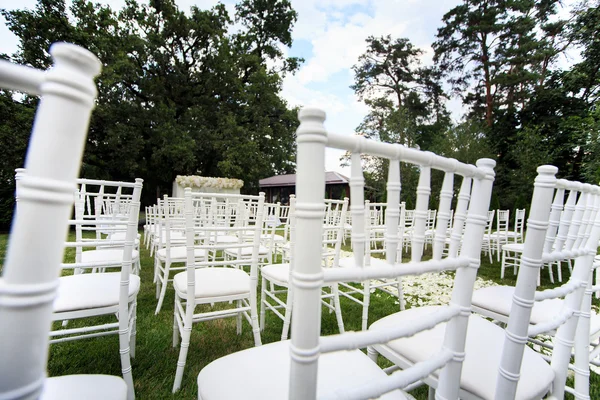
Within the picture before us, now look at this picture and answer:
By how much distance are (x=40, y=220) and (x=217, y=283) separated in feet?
4.56

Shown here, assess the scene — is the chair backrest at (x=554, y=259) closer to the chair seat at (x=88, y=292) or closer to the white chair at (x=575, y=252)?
the white chair at (x=575, y=252)

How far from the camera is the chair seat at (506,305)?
1.28 metres

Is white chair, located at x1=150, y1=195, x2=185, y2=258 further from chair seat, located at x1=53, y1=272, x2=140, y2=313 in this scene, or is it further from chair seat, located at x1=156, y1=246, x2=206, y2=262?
chair seat, located at x1=53, y1=272, x2=140, y2=313

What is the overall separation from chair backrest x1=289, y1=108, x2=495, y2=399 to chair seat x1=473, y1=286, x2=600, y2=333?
2.96 feet

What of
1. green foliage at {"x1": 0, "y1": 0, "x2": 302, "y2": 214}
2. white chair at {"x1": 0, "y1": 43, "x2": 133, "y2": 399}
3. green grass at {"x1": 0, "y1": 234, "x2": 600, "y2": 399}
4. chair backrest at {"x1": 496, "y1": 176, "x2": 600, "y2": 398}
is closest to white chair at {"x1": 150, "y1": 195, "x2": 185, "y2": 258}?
green grass at {"x1": 0, "y1": 234, "x2": 600, "y2": 399}

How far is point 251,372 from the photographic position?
0.78 metres

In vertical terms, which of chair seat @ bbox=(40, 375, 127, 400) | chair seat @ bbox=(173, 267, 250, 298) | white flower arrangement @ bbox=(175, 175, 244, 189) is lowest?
chair seat @ bbox=(40, 375, 127, 400)

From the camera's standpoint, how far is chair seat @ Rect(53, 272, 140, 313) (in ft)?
3.98

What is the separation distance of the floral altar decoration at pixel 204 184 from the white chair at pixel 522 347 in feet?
26.8

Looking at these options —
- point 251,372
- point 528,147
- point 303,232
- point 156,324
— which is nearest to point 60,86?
point 303,232

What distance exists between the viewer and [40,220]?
11.9 inches

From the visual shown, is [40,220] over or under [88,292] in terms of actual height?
over

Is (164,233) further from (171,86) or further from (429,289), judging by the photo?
(171,86)

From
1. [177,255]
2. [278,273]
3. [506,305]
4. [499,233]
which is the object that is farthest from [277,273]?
[499,233]
